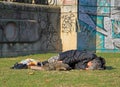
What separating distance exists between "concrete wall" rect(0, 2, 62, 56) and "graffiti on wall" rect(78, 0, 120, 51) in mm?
2072

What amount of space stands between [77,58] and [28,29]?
10.5 meters

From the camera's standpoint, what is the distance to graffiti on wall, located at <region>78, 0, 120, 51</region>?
26.6 meters

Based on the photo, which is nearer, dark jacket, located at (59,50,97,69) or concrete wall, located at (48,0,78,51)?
dark jacket, located at (59,50,97,69)

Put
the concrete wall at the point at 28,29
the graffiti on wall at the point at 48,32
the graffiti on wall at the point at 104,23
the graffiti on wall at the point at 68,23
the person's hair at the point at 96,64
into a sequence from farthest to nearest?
the graffiti on wall at the point at 104,23 → the graffiti on wall at the point at 68,23 → the graffiti on wall at the point at 48,32 → the concrete wall at the point at 28,29 → the person's hair at the point at 96,64

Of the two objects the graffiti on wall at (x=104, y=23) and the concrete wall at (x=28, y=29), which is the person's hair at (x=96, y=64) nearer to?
the concrete wall at (x=28, y=29)

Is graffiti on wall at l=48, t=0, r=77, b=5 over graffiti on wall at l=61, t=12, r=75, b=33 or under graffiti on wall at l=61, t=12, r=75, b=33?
over

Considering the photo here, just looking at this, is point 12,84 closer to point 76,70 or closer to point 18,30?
point 76,70

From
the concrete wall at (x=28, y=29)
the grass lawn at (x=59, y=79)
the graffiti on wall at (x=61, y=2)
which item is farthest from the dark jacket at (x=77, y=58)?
the graffiti on wall at (x=61, y=2)

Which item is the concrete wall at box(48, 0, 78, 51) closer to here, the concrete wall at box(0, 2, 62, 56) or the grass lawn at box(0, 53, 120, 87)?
the concrete wall at box(0, 2, 62, 56)

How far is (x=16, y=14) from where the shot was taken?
2328 centimetres

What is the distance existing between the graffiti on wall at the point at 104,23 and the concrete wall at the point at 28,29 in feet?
6.80

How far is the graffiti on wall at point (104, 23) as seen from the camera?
1049 inches

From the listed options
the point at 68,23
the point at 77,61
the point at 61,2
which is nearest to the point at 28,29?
the point at 68,23

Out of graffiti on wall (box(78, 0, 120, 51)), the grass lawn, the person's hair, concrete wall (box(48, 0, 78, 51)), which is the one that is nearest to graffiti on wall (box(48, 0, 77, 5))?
concrete wall (box(48, 0, 78, 51))
